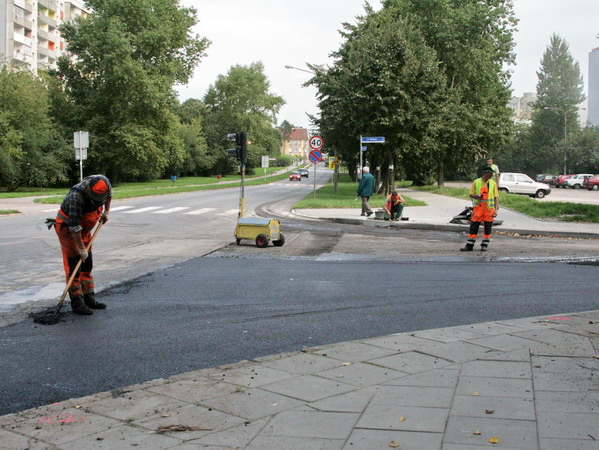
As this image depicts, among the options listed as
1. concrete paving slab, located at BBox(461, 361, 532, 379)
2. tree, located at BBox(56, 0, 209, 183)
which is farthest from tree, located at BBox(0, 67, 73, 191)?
concrete paving slab, located at BBox(461, 361, 532, 379)

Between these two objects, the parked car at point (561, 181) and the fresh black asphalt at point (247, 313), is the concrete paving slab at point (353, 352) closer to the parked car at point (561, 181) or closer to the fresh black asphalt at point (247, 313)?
the fresh black asphalt at point (247, 313)

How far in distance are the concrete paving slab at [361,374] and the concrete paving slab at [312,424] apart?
65 centimetres

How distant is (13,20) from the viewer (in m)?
70.8

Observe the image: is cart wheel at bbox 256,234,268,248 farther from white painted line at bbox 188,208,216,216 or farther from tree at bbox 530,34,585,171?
tree at bbox 530,34,585,171

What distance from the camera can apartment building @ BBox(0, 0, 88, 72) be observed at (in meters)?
70.1

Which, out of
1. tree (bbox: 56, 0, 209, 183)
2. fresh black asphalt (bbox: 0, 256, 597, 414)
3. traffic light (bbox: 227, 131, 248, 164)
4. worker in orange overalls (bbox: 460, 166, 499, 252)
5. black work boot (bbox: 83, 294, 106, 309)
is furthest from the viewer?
tree (bbox: 56, 0, 209, 183)

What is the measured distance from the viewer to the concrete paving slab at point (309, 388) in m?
4.21

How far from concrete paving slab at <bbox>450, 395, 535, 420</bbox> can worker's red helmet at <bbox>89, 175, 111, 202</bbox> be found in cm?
433

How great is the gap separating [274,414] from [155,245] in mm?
11197

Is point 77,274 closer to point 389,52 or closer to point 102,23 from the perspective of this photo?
point 389,52

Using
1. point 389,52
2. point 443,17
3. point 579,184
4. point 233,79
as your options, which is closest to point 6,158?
point 389,52

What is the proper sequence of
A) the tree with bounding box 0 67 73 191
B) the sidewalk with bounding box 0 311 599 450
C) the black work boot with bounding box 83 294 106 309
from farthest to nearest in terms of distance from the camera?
the tree with bounding box 0 67 73 191, the black work boot with bounding box 83 294 106 309, the sidewalk with bounding box 0 311 599 450

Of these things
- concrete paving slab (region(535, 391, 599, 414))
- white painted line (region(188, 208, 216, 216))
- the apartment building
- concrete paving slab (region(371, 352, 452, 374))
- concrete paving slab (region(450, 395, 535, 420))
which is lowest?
white painted line (region(188, 208, 216, 216))

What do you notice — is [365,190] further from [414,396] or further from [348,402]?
[348,402]
